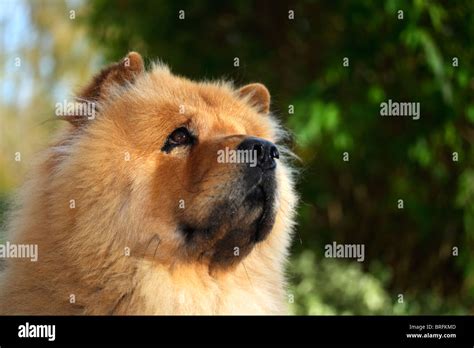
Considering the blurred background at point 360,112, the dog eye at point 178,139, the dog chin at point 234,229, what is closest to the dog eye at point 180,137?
the dog eye at point 178,139

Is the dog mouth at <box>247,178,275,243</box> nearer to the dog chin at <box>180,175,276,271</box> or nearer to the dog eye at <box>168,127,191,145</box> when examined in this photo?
the dog chin at <box>180,175,276,271</box>

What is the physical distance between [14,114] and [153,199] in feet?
39.3

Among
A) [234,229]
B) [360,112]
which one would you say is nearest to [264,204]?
[234,229]

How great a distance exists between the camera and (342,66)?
29.7 ft

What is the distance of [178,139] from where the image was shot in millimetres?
4094

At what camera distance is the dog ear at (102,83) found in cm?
419

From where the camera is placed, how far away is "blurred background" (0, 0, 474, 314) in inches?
341

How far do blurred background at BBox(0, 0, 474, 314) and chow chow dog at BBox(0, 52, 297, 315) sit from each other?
362 centimetres

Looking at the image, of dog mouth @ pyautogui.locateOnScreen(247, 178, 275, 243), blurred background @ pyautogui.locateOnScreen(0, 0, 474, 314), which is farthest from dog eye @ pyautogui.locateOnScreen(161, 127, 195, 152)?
blurred background @ pyautogui.locateOnScreen(0, 0, 474, 314)

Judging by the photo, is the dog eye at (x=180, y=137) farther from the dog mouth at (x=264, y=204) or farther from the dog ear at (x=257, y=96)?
the dog ear at (x=257, y=96)

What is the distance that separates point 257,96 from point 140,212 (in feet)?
4.54

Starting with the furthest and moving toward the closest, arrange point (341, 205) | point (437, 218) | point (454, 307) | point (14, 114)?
point (14, 114) < point (341, 205) < point (437, 218) < point (454, 307)

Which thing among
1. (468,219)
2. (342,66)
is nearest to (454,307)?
(468,219)

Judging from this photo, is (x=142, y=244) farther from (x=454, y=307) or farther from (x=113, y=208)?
(x=454, y=307)
